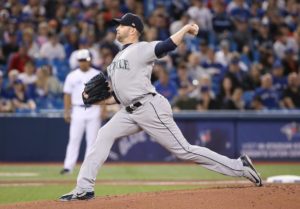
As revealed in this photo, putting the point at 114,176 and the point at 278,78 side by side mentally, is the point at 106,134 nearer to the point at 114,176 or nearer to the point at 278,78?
the point at 114,176

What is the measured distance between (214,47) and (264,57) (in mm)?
1327

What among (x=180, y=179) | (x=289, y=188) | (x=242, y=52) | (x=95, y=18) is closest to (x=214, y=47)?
(x=242, y=52)

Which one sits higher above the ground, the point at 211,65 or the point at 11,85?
the point at 211,65

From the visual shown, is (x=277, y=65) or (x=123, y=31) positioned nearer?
(x=123, y=31)

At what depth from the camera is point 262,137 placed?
15.5 metres

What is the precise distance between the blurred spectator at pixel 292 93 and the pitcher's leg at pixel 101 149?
9439 millimetres

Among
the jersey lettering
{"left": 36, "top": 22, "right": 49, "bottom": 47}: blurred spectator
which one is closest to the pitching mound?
the jersey lettering

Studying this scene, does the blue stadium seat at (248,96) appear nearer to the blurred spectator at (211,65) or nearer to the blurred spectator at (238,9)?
the blurred spectator at (211,65)

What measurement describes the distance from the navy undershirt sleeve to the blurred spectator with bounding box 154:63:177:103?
813cm

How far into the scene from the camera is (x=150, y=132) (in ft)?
24.6

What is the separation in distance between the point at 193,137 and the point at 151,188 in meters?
4.91

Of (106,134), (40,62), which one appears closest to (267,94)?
(40,62)

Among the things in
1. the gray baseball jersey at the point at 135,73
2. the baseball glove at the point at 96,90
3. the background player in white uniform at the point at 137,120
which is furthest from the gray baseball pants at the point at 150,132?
the baseball glove at the point at 96,90

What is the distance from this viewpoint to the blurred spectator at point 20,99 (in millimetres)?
14969
